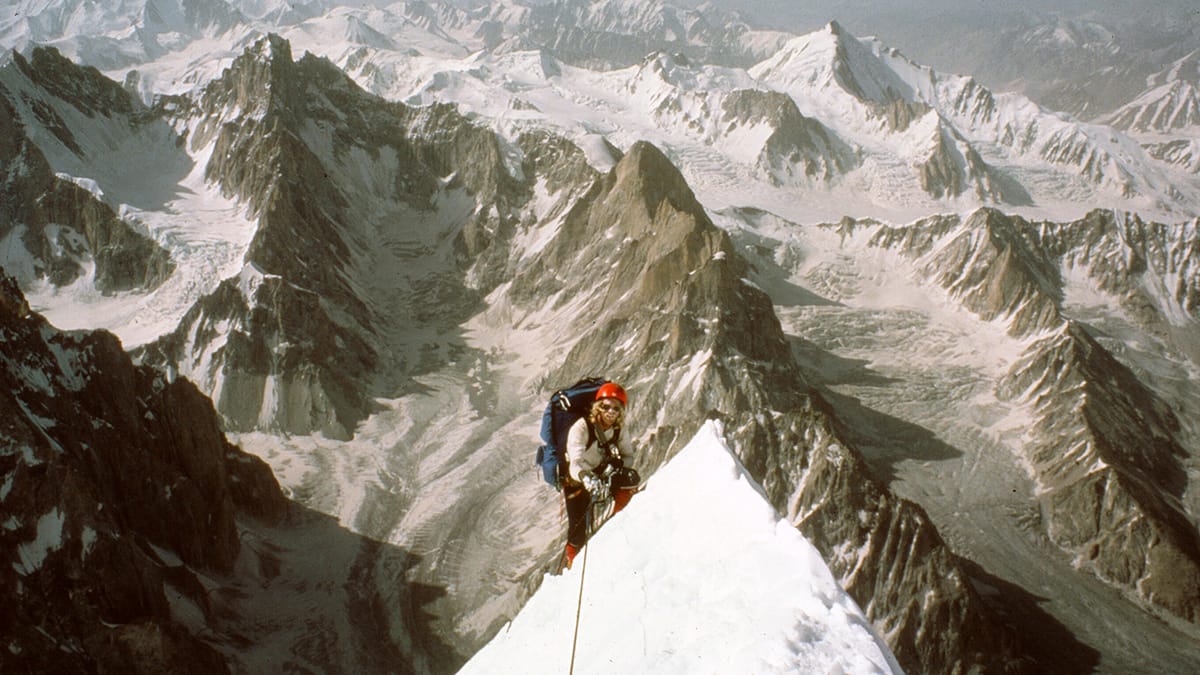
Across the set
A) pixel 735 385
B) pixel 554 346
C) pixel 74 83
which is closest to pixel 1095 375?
pixel 735 385

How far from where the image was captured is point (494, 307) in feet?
438

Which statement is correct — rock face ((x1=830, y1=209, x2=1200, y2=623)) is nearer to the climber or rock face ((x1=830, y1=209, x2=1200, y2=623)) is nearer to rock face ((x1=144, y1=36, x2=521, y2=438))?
the climber

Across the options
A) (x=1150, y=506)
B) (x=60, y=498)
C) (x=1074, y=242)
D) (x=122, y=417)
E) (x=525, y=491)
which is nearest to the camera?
(x=60, y=498)

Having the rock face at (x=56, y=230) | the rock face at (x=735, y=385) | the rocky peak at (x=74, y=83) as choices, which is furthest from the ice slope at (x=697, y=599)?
the rocky peak at (x=74, y=83)

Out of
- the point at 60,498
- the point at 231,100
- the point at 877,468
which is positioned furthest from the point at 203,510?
the point at 231,100

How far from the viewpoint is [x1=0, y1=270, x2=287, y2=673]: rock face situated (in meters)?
43.6

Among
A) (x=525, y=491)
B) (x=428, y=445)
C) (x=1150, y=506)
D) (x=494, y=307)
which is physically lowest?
(x=1150, y=506)

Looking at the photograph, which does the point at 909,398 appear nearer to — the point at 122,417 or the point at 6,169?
the point at 122,417

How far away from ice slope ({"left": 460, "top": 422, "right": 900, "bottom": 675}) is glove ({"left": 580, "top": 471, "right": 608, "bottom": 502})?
0.72m

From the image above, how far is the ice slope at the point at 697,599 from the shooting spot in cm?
1116

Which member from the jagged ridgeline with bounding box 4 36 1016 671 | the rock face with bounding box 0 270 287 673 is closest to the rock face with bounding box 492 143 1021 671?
the jagged ridgeline with bounding box 4 36 1016 671

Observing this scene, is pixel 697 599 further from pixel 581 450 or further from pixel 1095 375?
pixel 1095 375

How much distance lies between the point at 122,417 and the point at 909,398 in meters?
95.2

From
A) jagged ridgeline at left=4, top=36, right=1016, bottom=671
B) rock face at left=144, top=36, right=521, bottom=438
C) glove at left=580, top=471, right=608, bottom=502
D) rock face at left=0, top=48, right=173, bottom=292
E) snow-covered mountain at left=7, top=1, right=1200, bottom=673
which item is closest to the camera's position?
glove at left=580, top=471, right=608, bottom=502
